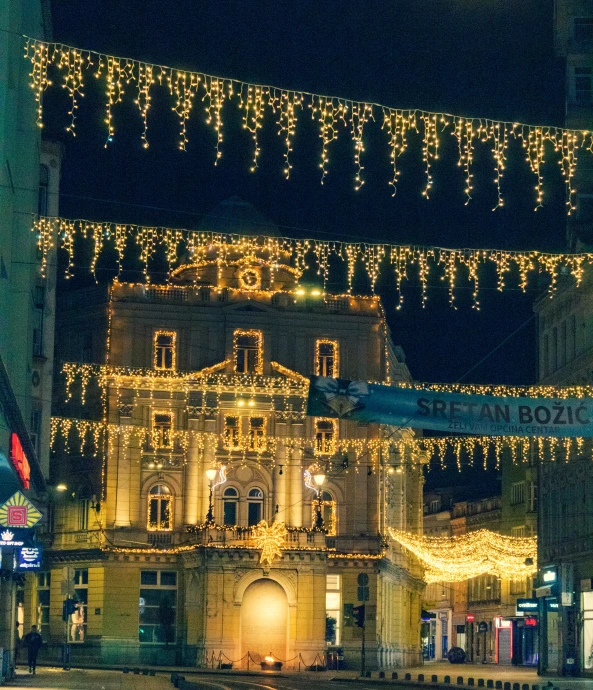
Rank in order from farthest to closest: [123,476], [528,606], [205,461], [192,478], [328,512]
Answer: [328,512], [205,461], [192,478], [123,476], [528,606]

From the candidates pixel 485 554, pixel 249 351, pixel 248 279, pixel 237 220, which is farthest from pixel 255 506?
pixel 237 220

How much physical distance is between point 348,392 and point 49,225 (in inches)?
458

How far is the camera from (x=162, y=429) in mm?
75125

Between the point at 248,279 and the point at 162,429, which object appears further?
the point at 248,279

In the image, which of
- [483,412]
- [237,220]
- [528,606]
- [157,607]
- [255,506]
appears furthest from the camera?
[237,220]

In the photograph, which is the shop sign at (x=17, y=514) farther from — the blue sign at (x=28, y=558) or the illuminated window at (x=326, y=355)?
the illuminated window at (x=326, y=355)

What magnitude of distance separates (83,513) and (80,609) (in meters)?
4.89

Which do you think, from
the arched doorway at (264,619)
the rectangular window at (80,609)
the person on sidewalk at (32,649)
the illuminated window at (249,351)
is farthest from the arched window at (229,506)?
the person on sidewalk at (32,649)

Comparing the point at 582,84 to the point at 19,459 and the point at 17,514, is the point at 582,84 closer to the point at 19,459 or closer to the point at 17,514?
the point at 19,459

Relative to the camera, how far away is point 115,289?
74750 millimetres

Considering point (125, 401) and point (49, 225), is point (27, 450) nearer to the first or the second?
point (49, 225)

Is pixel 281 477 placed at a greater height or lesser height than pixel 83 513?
greater

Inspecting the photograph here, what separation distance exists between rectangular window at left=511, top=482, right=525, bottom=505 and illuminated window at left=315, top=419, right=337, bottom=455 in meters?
27.5

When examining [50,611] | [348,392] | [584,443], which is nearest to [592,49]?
[584,443]
